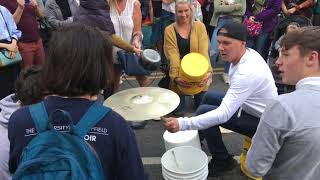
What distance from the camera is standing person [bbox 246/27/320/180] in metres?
1.87

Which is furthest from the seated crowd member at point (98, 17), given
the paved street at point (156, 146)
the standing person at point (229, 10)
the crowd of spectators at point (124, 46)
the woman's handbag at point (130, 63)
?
the standing person at point (229, 10)

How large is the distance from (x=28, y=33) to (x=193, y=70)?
7.08 ft

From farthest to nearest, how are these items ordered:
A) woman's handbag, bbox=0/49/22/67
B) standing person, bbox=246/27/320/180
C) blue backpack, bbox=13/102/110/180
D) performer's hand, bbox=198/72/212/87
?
performer's hand, bbox=198/72/212/87
woman's handbag, bbox=0/49/22/67
standing person, bbox=246/27/320/180
blue backpack, bbox=13/102/110/180

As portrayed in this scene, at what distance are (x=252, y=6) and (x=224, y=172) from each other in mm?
3610

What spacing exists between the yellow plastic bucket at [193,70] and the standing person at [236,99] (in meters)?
0.67

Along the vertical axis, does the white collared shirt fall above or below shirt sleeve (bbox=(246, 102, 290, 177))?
below

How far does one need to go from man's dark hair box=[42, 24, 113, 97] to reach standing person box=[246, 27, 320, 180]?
0.86 meters

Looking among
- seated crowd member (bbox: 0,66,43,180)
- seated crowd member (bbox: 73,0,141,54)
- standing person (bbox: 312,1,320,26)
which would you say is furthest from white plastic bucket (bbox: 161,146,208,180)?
standing person (bbox: 312,1,320,26)

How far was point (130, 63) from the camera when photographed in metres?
4.55

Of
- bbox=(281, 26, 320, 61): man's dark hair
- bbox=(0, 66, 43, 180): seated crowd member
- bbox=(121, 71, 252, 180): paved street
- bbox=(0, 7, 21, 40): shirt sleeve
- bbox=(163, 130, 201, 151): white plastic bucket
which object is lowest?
bbox=(121, 71, 252, 180): paved street

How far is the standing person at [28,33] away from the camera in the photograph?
15.8ft

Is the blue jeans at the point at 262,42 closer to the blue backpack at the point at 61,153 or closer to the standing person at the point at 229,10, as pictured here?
the standing person at the point at 229,10

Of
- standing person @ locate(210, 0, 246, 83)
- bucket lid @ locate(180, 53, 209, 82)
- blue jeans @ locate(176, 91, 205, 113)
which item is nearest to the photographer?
bucket lid @ locate(180, 53, 209, 82)

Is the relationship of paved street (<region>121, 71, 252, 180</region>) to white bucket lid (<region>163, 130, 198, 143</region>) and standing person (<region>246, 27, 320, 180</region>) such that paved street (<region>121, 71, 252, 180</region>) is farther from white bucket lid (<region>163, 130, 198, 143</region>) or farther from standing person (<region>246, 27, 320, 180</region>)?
standing person (<region>246, 27, 320, 180</region>)
